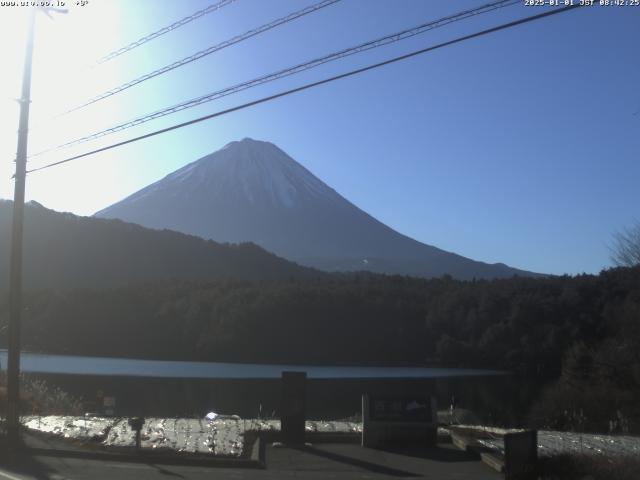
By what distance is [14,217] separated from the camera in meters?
18.2

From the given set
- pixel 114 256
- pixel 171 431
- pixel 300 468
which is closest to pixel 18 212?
pixel 171 431

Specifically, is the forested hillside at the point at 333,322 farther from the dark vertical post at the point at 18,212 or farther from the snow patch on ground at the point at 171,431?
the dark vertical post at the point at 18,212

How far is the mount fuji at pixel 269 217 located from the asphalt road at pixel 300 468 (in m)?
133

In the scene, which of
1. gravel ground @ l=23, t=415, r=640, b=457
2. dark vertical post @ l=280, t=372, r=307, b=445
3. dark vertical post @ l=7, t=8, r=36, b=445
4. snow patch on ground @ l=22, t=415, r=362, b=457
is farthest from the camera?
dark vertical post @ l=7, t=8, r=36, b=445

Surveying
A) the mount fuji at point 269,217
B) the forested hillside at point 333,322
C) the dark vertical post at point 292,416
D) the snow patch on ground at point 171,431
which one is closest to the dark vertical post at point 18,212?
the snow patch on ground at point 171,431

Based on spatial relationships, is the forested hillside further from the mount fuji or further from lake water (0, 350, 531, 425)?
the mount fuji

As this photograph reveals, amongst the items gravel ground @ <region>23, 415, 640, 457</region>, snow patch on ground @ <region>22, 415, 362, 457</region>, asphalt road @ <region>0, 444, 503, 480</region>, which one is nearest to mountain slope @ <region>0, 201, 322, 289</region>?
snow patch on ground @ <region>22, 415, 362, 457</region>

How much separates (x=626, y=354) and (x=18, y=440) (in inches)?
1149

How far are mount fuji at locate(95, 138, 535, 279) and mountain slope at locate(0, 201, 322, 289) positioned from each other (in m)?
39.2

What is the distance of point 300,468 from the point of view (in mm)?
14430

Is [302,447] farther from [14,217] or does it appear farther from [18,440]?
[14,217]

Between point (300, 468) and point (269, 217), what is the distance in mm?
150596

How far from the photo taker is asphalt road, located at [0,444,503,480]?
1341 cm

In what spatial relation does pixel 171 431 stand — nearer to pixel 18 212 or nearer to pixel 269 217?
pixel 18 212
